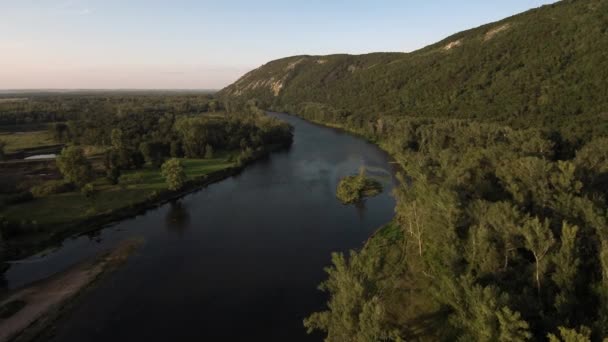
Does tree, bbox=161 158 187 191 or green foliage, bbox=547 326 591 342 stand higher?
green foliage, bbox=547 326 591 342

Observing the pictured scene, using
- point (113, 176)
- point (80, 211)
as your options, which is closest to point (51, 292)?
point (80, 211)

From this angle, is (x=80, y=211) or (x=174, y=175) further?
(x=174, y=175)

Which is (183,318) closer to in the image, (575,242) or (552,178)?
(575,242)

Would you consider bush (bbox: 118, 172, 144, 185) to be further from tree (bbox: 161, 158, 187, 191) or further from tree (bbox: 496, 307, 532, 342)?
tree (bbox: 496, 307, 532, 342)

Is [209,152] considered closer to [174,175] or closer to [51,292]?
[174,175]

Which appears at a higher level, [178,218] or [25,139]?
[25,139]

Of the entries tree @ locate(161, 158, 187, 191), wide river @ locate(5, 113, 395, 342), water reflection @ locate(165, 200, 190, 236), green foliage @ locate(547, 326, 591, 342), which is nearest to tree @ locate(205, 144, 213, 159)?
wide river @ locate(5, 113, 395, 342)
